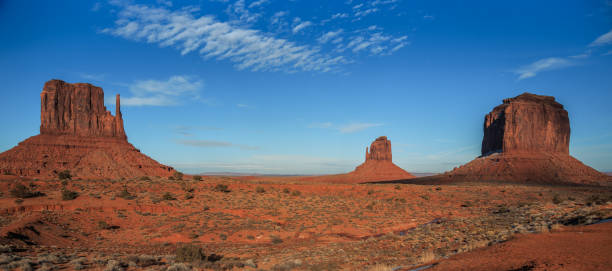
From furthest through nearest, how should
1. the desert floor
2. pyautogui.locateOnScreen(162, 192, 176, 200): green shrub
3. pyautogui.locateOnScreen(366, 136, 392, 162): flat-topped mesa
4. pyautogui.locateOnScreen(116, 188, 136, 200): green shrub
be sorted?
pyautogui.locateOnScreen(366, 136, 392, 162): flat-topped mesa, pyautogui.locateOnScreen(162, 192, 176, 200): green shrub, pyautogui.locateOnScreen(116, 188, 136, 200): green shrub, the desert floor

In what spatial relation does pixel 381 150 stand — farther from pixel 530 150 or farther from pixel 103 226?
pixel 103 226

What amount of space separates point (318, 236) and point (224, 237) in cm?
599

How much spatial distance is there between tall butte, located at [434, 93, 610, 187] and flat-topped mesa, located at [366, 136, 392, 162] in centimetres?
4321

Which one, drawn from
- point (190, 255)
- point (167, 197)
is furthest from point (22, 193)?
point (190, 255)

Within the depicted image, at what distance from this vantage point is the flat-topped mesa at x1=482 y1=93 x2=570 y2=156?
269ft

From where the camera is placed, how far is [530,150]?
267 ft

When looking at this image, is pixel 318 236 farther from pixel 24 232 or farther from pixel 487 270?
pixel 24 232

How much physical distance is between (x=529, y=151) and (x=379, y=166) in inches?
2211

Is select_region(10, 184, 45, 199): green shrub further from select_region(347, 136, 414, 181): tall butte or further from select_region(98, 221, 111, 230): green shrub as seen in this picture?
select_region(347, 136, 414, 181): tall butte

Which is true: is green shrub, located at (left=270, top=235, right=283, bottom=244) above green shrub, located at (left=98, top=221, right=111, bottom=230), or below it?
below

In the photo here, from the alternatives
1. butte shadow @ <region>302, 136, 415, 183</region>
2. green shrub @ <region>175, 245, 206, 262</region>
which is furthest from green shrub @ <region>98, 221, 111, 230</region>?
butte shadow @ <region>302, 136, 415, 183</region>

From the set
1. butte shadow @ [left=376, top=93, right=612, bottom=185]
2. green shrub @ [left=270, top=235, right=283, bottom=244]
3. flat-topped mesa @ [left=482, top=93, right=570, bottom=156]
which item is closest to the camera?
green shrub @ [left=270, top=235, right=283, bottom=244]

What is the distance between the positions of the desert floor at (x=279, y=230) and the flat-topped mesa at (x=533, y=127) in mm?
52756

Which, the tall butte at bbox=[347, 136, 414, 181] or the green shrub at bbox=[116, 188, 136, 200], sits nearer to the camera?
the green shrub at bbox=[116, 188, 136, 200]
